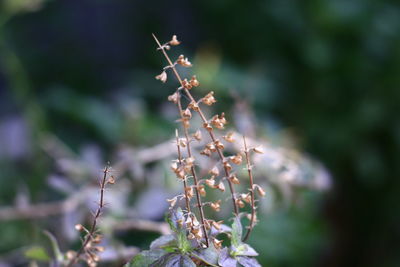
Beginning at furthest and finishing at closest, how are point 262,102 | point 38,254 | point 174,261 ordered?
point 262,102, point 38,254, point 174,261

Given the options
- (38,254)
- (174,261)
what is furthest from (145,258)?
(38,254)

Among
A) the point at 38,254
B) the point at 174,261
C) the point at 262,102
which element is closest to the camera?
the point at 174,261

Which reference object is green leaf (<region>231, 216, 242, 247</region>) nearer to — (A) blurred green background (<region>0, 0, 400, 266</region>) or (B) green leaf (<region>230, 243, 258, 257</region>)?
(B) green leaf (<region>230, 243, 258, 257</region>)

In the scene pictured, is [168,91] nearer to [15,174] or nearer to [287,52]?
[287,52]

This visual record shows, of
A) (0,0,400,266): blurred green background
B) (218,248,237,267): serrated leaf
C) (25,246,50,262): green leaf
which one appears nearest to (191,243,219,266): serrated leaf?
(218,248,237,267): serrated leaf

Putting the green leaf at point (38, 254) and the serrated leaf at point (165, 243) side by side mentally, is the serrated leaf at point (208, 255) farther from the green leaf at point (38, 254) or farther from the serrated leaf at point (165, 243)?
the green leaf at point (38, 254)

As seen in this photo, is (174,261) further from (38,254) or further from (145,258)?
(38,254)

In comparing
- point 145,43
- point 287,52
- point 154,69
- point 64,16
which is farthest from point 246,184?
point 64,16
